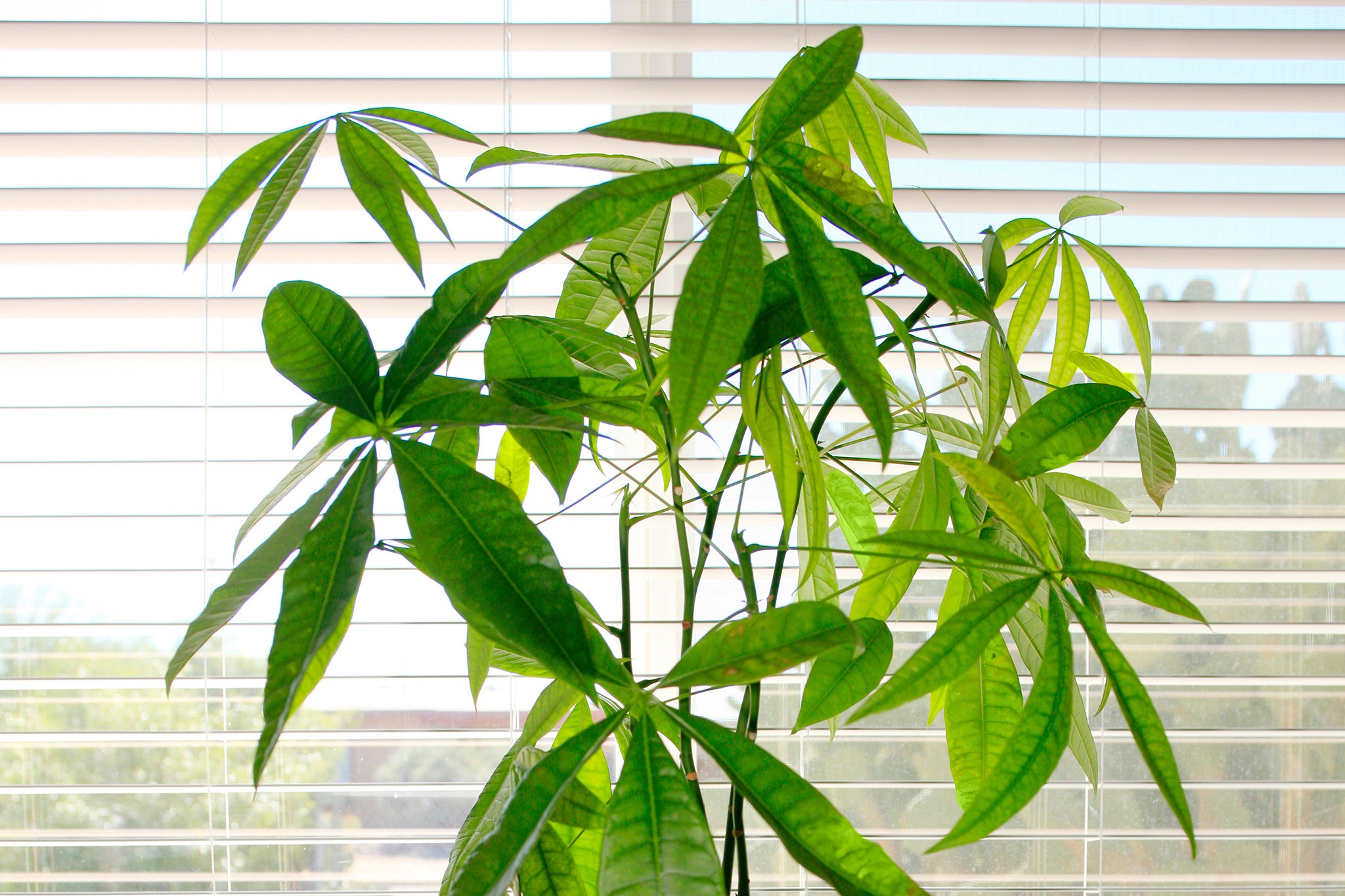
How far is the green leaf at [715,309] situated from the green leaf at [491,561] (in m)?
0.09

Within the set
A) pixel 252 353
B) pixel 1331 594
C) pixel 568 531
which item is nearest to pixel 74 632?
pixel 252 353

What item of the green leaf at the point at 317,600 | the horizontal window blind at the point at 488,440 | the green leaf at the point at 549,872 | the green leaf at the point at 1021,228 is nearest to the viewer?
the green leaf at the point at 317,600

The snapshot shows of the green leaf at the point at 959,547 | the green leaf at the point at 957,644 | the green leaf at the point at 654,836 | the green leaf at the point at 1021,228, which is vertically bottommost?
the green leaf at the point at 654,836

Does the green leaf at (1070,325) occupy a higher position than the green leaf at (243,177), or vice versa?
the green leaf at (243,177)

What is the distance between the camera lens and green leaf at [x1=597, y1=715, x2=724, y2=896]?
1.28ft

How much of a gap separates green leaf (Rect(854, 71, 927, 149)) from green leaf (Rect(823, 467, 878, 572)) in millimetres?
251

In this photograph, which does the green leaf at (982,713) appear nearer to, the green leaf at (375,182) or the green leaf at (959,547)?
the green leaf at (959,547)

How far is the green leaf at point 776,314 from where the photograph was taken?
1.64ft

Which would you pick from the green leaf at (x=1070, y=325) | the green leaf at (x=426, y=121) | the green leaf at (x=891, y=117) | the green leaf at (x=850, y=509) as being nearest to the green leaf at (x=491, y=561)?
the green leaf at (x=426, y=121)

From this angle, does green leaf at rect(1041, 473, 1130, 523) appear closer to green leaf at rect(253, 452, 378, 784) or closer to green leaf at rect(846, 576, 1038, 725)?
green leaf at rect(846, 576, 1038, 725)

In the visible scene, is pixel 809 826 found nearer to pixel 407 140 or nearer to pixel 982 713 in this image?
pixel 982 713

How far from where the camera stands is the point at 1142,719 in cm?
45

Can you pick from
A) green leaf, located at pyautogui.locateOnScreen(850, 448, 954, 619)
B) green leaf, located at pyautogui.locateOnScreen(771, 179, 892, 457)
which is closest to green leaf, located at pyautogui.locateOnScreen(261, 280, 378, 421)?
green leaf, located at pyautogui.locateOnScreen(771, 179, 892, 457)

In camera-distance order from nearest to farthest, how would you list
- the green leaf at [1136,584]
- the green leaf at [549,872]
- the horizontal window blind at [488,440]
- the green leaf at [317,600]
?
the green leaf at [317,600], the green leaf at [1136,584], the green leaf at [549,872], the horizontal window blind at [488,440]
